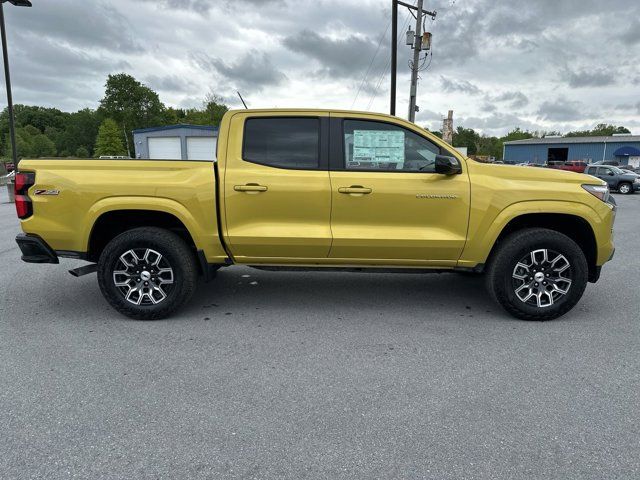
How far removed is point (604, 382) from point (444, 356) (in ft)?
3.51

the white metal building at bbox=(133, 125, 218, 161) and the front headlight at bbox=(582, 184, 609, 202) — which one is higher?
the white metal building at bbox=(133, 125, 218, 161)

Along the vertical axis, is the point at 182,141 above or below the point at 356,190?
above

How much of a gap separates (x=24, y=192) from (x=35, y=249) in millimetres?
527

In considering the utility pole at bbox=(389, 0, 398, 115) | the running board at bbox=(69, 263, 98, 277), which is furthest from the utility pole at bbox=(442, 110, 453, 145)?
the running board at bbox=(69, 263, 98, 277)

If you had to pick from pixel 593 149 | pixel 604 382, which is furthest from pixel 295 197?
pixel 593 149

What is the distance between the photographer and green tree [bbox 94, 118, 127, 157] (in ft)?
245

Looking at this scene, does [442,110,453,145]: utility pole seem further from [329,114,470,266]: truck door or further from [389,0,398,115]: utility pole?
[329,114,470,266]: truck door

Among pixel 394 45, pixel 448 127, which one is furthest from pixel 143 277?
pixel 448 127

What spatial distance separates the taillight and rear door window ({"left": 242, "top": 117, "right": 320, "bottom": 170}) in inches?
75.7

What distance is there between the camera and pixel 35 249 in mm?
3930

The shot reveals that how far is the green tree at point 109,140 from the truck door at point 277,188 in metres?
79.8

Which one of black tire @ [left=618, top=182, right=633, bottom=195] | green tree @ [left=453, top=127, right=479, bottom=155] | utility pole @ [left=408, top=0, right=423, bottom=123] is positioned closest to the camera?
utility pole @ [left=408, top=0, right=423, bottom=123]

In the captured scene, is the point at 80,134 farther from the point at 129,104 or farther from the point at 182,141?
the point at 182,141

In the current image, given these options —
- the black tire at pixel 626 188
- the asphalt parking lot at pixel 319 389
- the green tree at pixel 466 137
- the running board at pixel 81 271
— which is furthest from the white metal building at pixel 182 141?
the green tree at pixel 466 137
